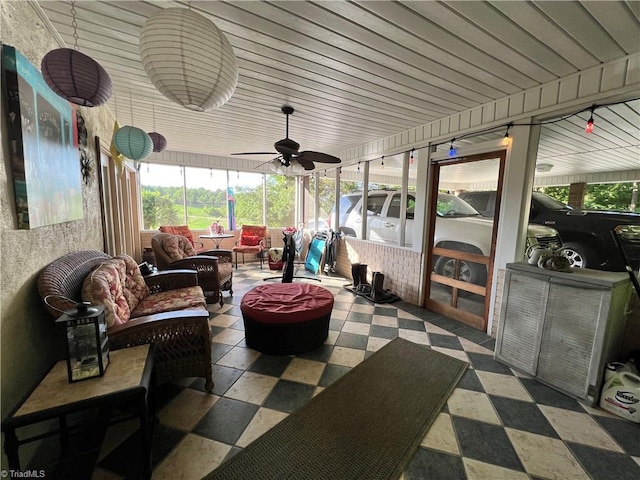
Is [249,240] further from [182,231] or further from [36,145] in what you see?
[36,145]

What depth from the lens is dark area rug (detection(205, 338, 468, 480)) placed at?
131 centimetres

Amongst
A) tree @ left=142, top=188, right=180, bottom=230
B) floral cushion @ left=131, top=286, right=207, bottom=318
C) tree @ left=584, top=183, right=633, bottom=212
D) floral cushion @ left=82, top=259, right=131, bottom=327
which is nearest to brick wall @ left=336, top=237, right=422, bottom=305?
tree @ left=584, top=183, right=633, bottom=212

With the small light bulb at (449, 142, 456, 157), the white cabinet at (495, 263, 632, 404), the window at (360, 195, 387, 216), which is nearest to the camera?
the white cabinet at (495, 263, 632, 404)

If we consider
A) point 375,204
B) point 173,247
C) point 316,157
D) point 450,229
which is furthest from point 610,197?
point 173,247

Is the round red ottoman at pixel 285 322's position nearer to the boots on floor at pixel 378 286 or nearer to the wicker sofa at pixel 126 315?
the wicker sofa at pixel 126 315

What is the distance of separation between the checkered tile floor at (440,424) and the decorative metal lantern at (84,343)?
1.76ft

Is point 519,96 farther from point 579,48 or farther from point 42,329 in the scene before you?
point 42,329

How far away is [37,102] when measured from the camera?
1414 millimetres

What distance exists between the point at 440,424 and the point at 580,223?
3.28 metres

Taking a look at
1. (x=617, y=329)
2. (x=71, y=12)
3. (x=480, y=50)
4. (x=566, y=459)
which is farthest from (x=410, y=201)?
(x=71, y=12)

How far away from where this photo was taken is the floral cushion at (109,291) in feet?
5.18

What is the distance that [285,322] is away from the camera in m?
2.26

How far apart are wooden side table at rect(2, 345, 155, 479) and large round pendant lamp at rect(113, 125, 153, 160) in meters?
1.84

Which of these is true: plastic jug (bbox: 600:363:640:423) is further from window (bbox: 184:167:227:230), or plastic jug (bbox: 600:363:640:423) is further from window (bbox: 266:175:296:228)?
window (bbox: 184:167:227:230)
